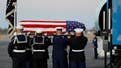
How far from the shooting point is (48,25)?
18156 mm

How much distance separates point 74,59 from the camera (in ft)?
51.8

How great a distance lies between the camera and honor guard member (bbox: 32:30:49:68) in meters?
16.4

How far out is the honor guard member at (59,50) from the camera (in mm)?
16047

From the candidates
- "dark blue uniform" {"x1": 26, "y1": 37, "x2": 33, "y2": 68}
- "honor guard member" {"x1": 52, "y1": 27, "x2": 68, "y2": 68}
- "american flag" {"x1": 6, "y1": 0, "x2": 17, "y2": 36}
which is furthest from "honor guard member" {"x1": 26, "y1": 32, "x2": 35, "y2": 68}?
"honor guard member" {"x1": 52, "y1": 27, "x2": 68, "y2": 68}

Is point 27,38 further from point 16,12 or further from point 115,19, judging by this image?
point 115,19

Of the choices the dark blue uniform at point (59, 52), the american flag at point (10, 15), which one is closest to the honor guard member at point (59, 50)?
the dark blue uniform at point (59, 52)

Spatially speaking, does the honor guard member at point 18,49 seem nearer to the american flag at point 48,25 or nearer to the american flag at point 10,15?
the american flag at point 10,15

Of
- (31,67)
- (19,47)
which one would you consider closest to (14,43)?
(19,47)

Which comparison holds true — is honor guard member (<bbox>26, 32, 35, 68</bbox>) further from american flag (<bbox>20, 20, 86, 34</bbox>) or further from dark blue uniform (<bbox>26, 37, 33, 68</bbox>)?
american flag (<bbox>20, 20, 86, 34</bbox>)

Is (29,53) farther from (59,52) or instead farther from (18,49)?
(59,52)

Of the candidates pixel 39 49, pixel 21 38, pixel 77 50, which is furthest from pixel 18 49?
pixel 77 50

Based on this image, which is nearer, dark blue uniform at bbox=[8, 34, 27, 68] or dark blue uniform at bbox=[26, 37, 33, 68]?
dark blue uniform at bbox=[8, 34, 27, 68]

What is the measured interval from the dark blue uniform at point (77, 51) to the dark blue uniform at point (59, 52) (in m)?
0.39

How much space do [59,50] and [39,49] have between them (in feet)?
2.30
